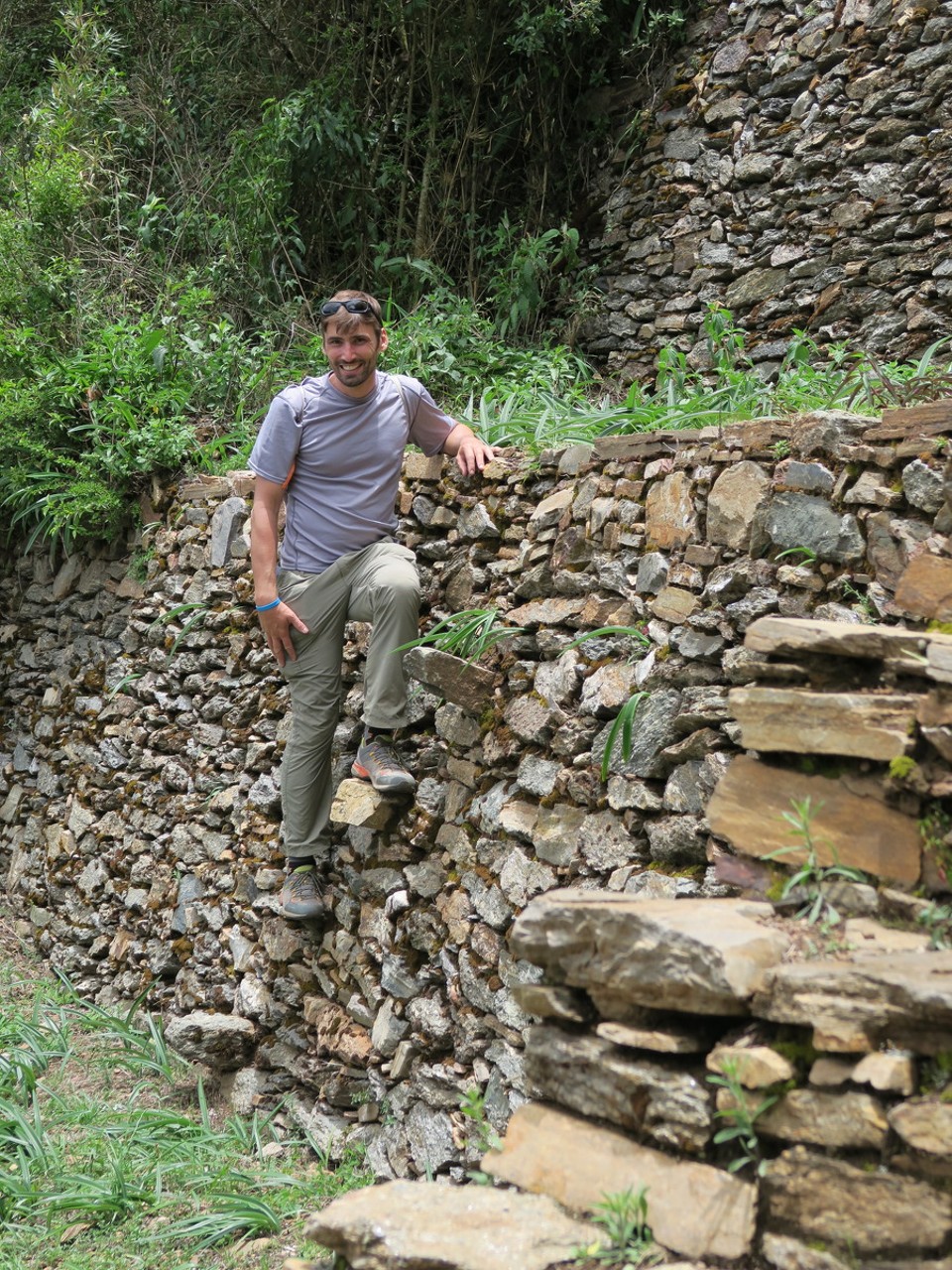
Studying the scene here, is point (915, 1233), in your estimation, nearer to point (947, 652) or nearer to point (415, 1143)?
point (947, 652)

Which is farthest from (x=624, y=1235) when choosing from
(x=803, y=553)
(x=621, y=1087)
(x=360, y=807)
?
(x=360, y=807)

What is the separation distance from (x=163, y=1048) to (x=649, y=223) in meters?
4.66

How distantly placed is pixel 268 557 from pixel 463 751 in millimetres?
875

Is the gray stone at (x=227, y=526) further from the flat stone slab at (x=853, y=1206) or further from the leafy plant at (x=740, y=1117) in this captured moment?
the flat stone slab at (x=853, y=1206)

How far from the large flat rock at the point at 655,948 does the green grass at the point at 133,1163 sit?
1.73 metres

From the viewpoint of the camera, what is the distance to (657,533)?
3.37 metres

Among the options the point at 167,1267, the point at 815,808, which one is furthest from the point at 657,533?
the point at 167,1267

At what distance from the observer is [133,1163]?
13.1 feet

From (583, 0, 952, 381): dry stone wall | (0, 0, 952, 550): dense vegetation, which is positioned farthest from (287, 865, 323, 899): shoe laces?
(583, 0, 952, 381): dry stone wall

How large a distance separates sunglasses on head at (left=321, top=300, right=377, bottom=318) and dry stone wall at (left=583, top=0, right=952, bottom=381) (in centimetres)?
251

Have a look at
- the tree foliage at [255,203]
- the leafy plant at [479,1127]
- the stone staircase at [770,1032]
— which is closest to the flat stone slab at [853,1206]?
the stone staircase at [770,1032]

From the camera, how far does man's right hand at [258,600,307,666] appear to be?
386 centimetres

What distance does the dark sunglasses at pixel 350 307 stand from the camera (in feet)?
12.2

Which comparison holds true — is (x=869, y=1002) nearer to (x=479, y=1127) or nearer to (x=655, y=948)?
(x=655, y=948)
